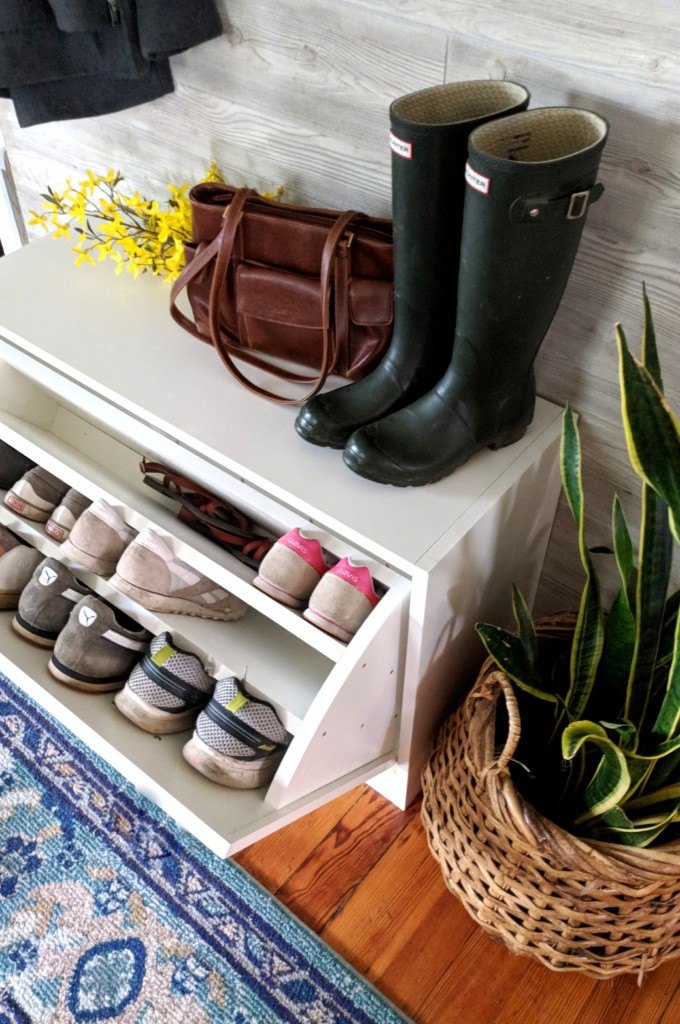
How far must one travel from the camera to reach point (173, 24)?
102 cm

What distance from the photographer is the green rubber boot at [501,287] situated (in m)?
0.80

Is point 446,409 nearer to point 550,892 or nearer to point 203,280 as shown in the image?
point 203,280

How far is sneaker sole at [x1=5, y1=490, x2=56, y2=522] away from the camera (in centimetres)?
129

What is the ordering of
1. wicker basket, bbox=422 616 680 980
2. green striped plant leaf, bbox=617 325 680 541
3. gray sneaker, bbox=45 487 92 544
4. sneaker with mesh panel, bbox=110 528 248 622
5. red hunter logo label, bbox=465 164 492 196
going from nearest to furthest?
green striped plant leaf, bbox=617 325 680 541 < red hunter logo label, bbox=465 164 492 196 < wicker basket, bbox=422 616 680 980 < sneaker with mesh panel, bbox=110 528 248 622 < gray sneaker, bbox=45 487 92 544

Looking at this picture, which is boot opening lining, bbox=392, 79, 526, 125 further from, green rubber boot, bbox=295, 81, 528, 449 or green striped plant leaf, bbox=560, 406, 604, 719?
green striped plant leaf, bbox=560, 406, 604, 719

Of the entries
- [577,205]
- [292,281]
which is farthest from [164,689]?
[577,205]

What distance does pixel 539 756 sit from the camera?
3.47 feet

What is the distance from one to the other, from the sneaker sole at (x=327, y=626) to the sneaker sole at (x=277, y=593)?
4 centimetres

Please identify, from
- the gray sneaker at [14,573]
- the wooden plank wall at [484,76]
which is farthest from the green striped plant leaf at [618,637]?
the gray sneaker at [14,573]

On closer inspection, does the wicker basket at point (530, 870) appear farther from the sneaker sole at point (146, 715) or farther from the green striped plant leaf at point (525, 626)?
the sneaker sole at point (146, 715)

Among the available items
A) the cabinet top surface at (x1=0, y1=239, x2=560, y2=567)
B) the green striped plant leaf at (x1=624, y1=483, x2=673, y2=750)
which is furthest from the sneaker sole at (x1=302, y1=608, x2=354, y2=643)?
the green striped plant leaf at (x1=624, y1=483, x2=673, y2=750)

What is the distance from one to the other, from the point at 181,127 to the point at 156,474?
50 centimetres

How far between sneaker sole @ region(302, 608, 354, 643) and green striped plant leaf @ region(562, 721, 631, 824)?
275 millimetres

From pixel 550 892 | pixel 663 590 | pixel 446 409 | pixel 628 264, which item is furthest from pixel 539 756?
pixel 628 264
